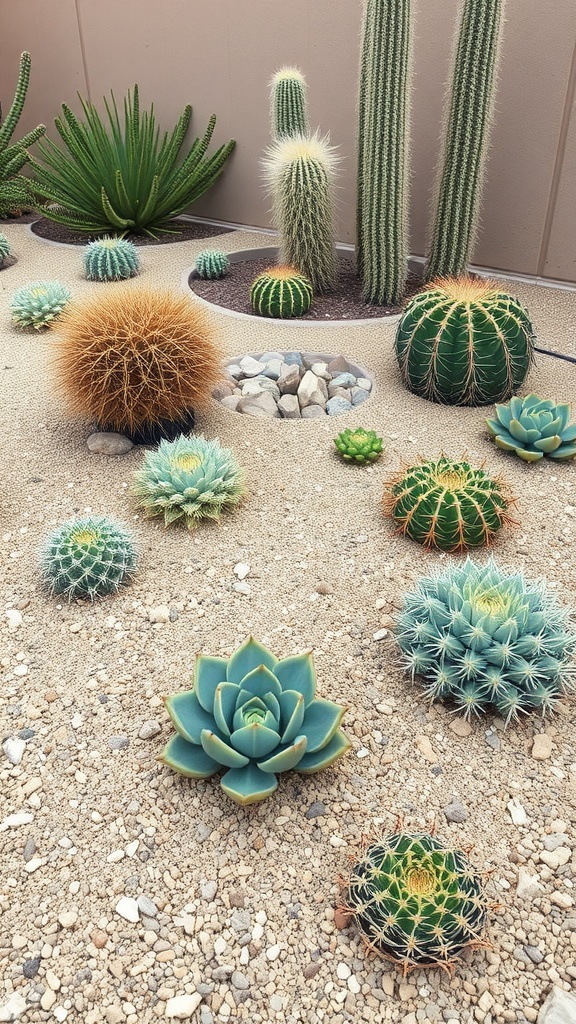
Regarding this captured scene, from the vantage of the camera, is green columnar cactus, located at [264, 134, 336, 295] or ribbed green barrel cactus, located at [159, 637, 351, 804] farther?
green columnar cactus, located at [264, 134, 336, 295]

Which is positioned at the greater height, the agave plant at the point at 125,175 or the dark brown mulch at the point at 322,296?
the agave plant at the point at 125,175

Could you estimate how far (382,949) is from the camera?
5.28 feet

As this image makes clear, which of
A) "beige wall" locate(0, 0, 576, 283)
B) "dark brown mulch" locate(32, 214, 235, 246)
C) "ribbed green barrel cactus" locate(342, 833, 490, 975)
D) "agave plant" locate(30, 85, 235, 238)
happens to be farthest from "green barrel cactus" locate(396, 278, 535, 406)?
"dark brown mulch" locate(32, 214, 235, 246)

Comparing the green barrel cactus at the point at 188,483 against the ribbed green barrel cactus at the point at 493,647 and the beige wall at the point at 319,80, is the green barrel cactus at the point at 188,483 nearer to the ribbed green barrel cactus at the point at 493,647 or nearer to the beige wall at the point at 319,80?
the ribbed green barrel cactus at the point at 493,647

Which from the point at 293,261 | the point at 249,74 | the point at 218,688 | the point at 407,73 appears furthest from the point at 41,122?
the point at 218,688

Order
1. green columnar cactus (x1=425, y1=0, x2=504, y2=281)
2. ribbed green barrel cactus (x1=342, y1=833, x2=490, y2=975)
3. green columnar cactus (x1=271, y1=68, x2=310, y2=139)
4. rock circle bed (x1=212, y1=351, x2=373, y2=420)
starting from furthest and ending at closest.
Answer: green columnar cactus (x1=271, y1=68, x2=310, y2=139) → green columnar cactus (x1=425, y1=0, x2=504, y2=281) → rock circle bed (x1=212, y1=351, x2=373, y2=420) → ribbed green barrel cactus (x1=342, y1=833, x2=490, y2=975)

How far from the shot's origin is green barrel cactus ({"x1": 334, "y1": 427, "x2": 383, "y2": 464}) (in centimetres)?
349

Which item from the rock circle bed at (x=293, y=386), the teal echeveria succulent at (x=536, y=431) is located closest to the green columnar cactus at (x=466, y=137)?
the rock circle bed at (x=293, y=386)

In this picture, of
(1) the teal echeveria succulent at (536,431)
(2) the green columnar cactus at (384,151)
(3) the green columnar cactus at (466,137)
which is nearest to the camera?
(1) the teal echeveria succulent at (536,431)

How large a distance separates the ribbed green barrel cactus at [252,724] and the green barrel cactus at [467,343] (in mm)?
2344

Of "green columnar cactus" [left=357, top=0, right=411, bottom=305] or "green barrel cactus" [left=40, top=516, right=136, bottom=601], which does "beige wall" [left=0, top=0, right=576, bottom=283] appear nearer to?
"green columnar cactus" [left=357, top=0, right=411, bottom=305]

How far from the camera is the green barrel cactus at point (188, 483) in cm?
312

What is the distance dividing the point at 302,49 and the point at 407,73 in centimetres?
244

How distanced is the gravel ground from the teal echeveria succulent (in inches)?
3.7
